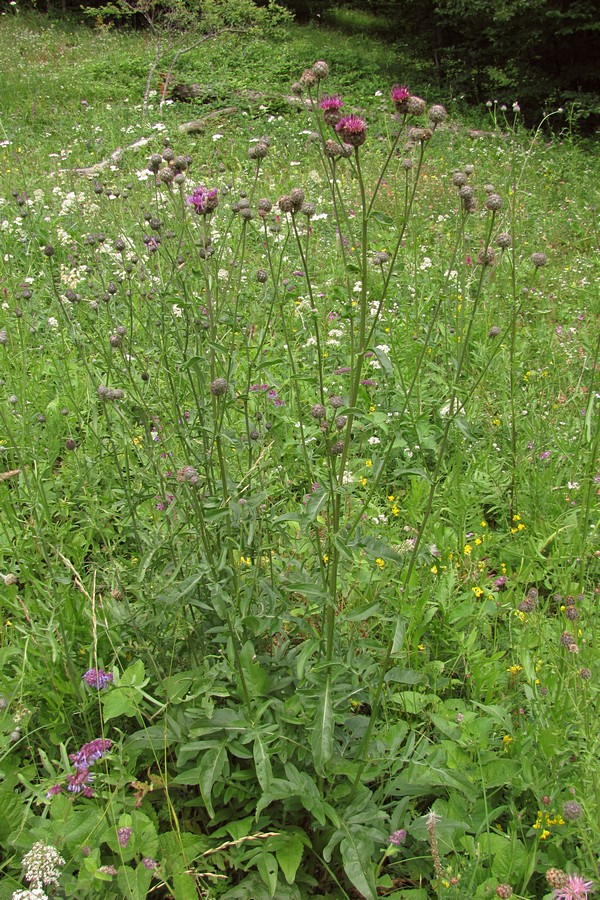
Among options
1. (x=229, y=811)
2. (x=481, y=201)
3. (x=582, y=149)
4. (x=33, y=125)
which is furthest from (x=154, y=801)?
(x=582, y=149)

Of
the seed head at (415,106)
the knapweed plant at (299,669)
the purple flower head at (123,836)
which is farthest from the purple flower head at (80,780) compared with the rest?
the seed head at (415,106)

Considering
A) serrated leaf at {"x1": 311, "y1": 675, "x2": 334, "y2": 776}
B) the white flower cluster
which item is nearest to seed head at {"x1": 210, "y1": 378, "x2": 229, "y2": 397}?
serrated leaf at {"x1": 311, "y1": 675, "x2": 334, "y2": 776}

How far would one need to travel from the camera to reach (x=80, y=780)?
148 cm

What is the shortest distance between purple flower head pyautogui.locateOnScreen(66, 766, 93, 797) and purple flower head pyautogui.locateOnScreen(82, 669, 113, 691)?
0.67 ft

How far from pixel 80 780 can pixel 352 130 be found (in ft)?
4.83

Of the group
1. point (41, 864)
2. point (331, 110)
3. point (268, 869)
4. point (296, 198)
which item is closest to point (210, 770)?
point (268, 869)

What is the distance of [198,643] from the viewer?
184 cm

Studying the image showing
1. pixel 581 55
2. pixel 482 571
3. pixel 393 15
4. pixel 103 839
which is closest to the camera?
pixel 103 839

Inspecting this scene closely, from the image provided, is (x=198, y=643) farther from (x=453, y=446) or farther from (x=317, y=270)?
(x=317, y=270)

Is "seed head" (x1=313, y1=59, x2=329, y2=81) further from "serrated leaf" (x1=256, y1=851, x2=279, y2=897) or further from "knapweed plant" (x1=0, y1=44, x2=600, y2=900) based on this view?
"serrated leaf" (x1=256, y1=851, x2=279, y2=897)

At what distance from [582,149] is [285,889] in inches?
398

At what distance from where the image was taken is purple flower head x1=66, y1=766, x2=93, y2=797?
1483mm

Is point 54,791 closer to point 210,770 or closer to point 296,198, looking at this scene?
point 210,770

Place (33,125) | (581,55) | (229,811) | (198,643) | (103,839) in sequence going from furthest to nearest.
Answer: (581,55) < (33,125) < (198,643) < (229,811) < (103,839)
